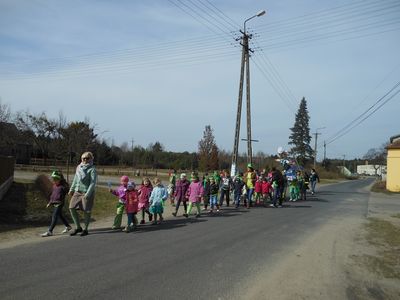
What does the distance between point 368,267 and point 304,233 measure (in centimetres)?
362

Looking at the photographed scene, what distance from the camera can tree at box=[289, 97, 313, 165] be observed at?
95700 mm

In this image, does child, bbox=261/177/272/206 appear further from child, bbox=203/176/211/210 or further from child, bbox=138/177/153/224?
child, bbox=138/177/153/224

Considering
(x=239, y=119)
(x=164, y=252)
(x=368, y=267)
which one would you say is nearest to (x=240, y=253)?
(x=164, y=252)

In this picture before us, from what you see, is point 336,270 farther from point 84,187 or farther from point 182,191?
point 182,191

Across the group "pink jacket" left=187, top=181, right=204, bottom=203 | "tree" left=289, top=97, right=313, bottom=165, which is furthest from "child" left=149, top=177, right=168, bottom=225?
"tree" left=289, top=97, right=313, bottom=165

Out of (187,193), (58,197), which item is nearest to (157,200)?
(187,193)

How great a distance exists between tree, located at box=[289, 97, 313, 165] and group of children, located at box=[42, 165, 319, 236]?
7092cm

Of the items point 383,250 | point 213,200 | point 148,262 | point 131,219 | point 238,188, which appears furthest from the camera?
point 238,188

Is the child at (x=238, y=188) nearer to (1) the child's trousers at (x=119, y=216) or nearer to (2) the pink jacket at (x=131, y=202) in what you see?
(2) the pink jacket at (x=131, y=202)

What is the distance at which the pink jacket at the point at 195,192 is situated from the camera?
15188 mm

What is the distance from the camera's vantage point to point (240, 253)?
9023mm

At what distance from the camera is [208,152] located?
7069 centimetres

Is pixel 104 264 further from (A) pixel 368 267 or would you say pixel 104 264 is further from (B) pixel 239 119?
(B) pixel 239 119

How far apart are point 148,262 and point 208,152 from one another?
207ft
